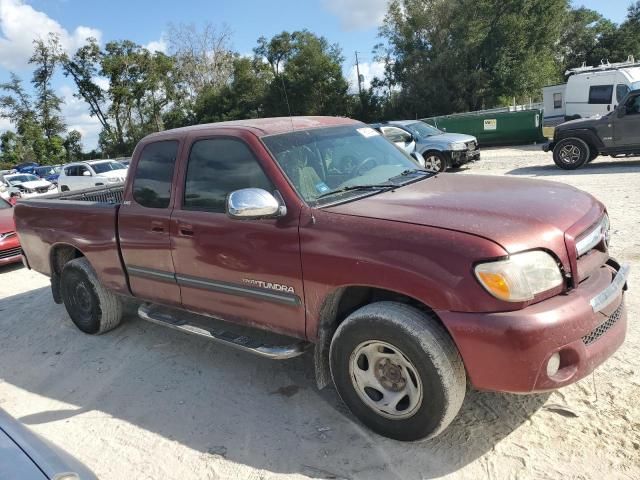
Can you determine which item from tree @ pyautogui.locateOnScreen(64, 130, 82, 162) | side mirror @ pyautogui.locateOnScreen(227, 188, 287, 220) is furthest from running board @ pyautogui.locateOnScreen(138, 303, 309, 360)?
tree @ pyautogui.locateOnScreen(64, 130, 82, 162)

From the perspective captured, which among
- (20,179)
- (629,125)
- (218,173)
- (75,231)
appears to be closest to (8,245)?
(75,231)

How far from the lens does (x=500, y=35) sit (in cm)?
3347

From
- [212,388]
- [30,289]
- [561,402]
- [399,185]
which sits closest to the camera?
[561,402]

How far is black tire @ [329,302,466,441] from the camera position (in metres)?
2.79

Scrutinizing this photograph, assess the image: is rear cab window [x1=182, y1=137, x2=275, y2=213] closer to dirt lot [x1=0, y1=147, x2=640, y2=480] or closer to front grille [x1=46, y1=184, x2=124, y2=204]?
dirt lot [x1=0, y1=147, x2=640, y2=480]

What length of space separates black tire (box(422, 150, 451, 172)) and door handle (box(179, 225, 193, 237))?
493 inches

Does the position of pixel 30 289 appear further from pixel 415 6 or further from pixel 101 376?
pixel 415 6

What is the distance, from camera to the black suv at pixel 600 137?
12414 millimetres

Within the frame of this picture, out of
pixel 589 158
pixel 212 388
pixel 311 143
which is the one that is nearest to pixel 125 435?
pixel 212 388

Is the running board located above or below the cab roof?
below

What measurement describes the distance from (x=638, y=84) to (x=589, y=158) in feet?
20.0

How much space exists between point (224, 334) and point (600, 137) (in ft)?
40.0

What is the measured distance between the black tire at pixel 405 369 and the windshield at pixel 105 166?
63.9 ft

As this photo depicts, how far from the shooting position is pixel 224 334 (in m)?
3.84
